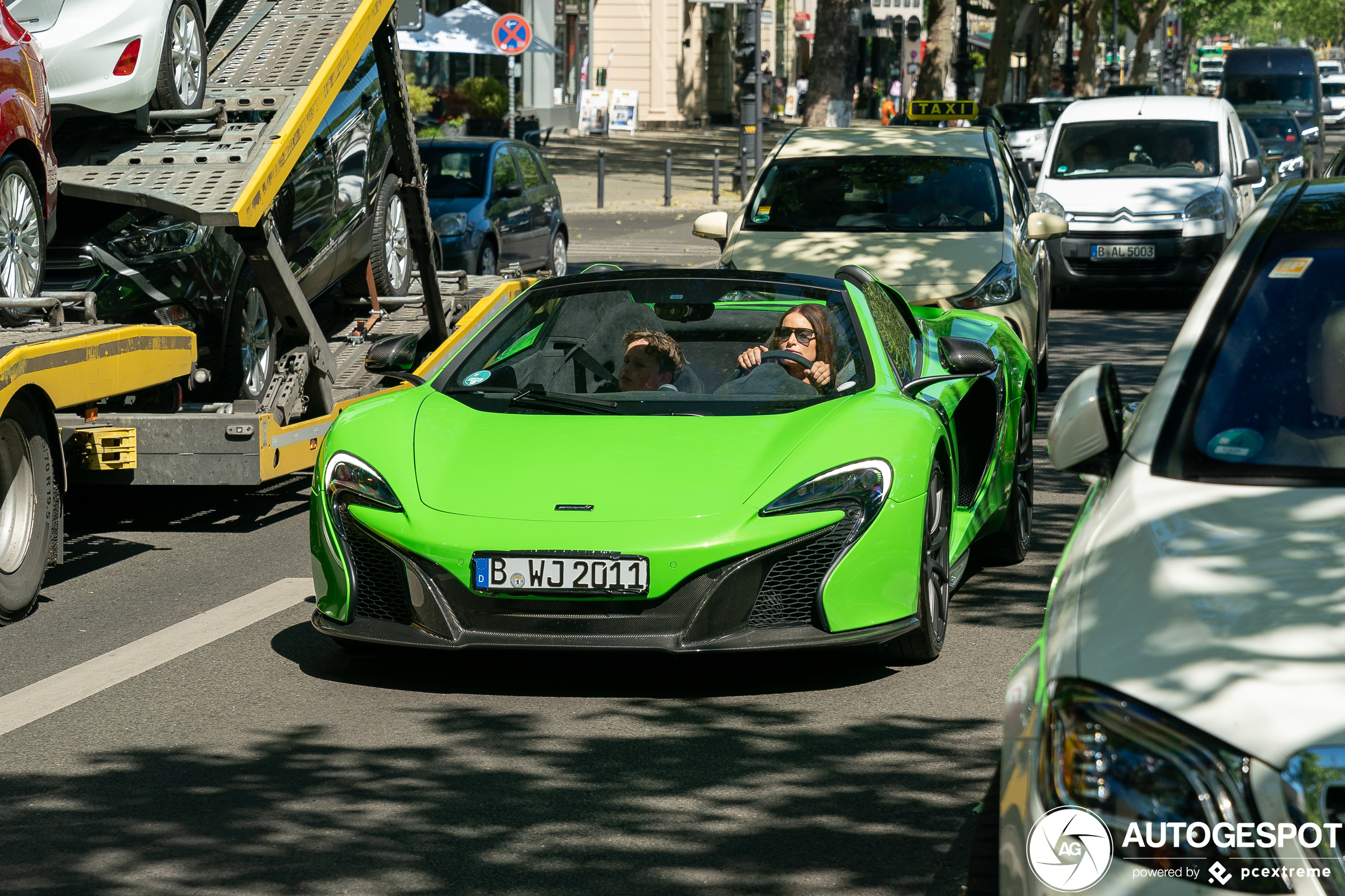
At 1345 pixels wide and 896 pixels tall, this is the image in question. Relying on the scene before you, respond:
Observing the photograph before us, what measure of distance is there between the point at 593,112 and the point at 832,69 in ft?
68.6

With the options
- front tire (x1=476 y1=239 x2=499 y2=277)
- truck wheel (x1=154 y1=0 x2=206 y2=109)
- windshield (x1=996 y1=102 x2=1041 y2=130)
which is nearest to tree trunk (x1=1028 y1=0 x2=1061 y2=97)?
windshield (x1=996 y1=102 x2=1041 y2=130)

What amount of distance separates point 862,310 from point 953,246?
4.51 metres

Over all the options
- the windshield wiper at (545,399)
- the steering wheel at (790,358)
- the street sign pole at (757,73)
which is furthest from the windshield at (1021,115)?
the windshield wiper at (545,399)


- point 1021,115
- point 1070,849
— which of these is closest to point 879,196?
point 1070,849

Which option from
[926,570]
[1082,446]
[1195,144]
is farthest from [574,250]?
[1082,446]

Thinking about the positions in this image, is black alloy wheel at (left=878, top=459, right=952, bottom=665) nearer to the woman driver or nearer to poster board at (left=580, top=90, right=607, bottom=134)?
the woman driver

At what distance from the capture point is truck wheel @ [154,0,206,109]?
8.65 m

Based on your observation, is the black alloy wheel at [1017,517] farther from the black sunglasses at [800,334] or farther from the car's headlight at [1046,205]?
the car's headlight at [1046,205]

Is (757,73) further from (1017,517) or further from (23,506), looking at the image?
(23,506)

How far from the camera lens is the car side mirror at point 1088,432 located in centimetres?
381

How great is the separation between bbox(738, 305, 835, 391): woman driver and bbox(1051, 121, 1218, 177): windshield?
42.0ft

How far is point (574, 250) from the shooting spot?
23906mm

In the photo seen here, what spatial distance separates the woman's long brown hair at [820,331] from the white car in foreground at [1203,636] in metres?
2.64

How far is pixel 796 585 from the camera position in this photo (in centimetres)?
544
